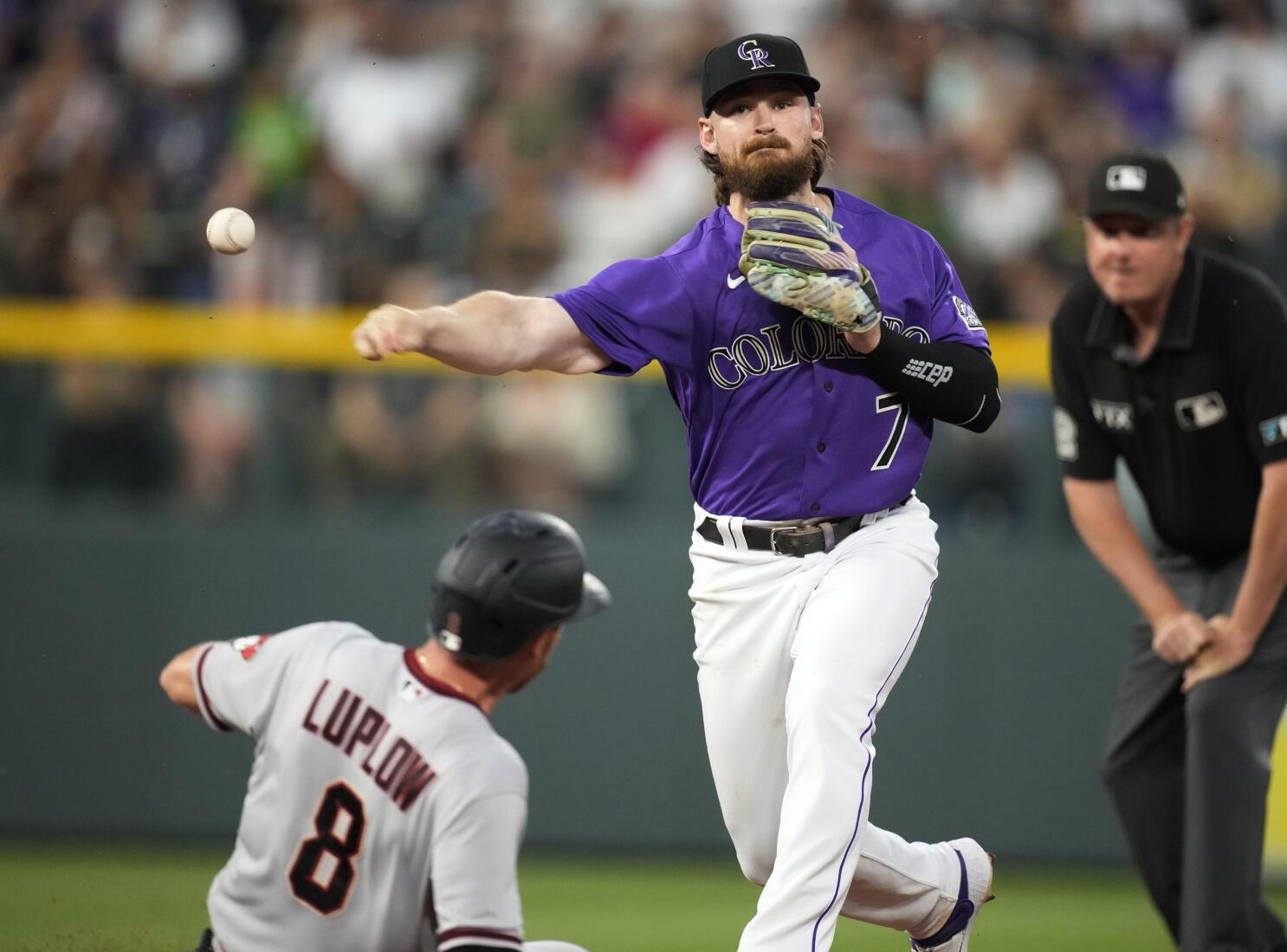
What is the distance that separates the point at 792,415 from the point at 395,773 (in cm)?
190

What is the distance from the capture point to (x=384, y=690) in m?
3.37

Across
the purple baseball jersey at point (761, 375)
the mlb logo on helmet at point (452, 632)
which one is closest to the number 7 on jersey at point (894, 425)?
the purple baseball jersey at point (761, 375)

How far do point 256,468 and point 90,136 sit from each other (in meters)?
2.27

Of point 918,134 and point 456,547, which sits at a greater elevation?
point 918,134

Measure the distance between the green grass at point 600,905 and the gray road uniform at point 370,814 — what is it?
2.80 metres

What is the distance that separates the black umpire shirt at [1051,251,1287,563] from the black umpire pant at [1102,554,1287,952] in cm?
21

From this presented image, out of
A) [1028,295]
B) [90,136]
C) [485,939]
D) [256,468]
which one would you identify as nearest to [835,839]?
[485,939]

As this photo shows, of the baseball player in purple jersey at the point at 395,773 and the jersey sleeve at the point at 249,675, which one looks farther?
the jersey sleeve at the point at 249,675

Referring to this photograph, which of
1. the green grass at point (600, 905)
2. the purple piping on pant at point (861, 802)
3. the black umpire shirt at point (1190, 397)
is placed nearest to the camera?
the purple piping on pant at point (861, 802)

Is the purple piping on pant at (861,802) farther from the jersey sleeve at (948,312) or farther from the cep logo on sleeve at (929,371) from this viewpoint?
the jersey sleeve at (948,312)

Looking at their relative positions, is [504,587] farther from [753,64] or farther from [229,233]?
[753,64]

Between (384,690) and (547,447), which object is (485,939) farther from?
(547,447)

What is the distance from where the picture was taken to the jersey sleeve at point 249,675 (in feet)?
11.3

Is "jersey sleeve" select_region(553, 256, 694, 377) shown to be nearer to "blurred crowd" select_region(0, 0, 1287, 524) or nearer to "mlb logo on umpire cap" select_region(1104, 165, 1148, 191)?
"mlb logo on umpire cap" select_region(1104, 165, 1148, 191)
